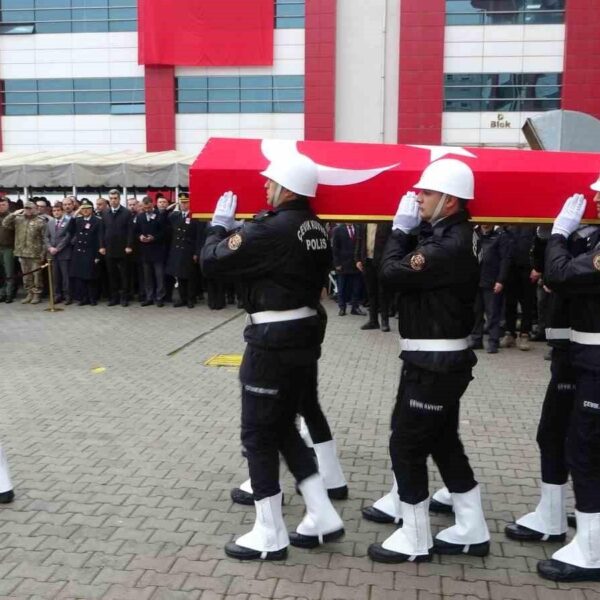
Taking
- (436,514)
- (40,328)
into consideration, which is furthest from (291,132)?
(436,514)

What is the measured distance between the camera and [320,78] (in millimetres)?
28344

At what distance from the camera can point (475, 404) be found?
6879 mm

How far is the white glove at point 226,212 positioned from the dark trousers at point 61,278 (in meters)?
10.9

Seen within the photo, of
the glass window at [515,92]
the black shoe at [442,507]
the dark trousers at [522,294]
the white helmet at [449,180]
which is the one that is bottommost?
the black shoe at [442,507]

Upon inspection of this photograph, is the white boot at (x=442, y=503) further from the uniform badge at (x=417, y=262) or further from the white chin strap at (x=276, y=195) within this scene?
the white chin strap at (x=276, y=195)

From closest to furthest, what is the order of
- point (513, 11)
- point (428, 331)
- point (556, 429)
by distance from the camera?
point (428, 331) → point (556, 429) → point (513, 11)

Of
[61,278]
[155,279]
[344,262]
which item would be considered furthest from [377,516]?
[61,278]

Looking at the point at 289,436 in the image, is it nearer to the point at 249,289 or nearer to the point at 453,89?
the point at 249,289

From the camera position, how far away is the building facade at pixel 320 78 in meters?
27.7

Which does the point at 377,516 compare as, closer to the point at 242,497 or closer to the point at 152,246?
the point at 242,497

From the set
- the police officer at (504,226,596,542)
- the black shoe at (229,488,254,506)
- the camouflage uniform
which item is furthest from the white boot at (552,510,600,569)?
the camouflage uniform

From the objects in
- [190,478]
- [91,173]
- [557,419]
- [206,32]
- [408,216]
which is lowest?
[190,478]

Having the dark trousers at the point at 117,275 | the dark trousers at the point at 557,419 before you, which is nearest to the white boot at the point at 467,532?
the dark trousers at the point at 557,419

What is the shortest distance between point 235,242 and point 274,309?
0.40m
